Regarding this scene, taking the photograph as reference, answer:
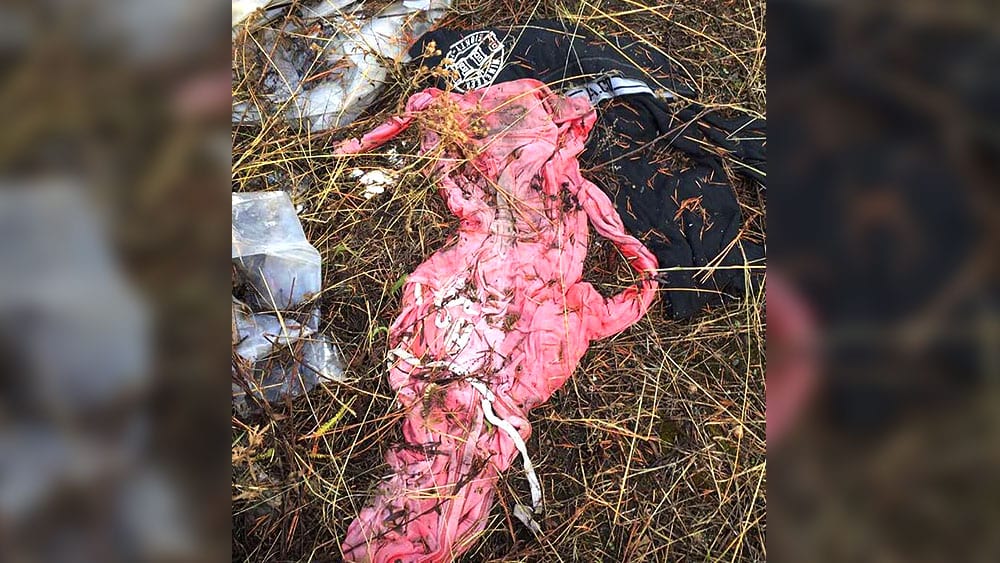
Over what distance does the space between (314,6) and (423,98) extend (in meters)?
0.54

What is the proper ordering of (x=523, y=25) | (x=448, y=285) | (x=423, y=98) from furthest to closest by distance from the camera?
1. (x=523, y=25)
2. (x=423, y=98)
3. (x=448, y=285)

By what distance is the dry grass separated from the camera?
5.29 ft

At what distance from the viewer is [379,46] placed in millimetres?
1974

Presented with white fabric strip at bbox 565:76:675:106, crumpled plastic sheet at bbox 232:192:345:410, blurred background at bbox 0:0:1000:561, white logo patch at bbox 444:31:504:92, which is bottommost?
crumpled plastic sheet at bbox 232:192:345:410

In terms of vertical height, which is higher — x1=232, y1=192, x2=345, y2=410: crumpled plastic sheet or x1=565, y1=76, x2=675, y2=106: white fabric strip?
x1=565, y1=76, x2=675, y2=106: white fabric strip

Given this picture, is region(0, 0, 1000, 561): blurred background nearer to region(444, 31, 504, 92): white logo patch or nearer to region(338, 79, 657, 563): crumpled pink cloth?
region(338, 79, 657, 563): crumpled pink cloth
